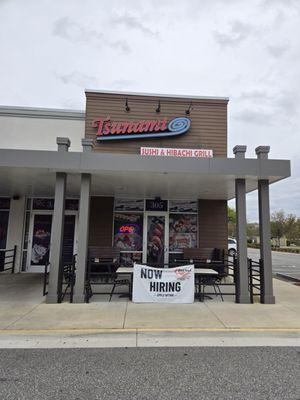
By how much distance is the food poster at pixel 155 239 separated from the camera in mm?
11259

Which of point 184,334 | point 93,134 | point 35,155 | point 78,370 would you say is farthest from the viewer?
point 93,134

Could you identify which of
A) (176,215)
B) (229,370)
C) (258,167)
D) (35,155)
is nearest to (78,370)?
(229,370)

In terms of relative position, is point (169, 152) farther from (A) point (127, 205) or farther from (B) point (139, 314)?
(B) point (139, 314)

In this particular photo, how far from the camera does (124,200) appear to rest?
11430 mm

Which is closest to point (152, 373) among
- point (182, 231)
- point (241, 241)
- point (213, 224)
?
point (241, 241)

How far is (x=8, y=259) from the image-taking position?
11.4m

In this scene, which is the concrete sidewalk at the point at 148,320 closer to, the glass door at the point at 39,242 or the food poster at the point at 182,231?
the glass door at the point at 39,242

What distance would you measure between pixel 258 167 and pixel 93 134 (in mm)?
6431

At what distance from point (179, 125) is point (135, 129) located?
65.9 inches

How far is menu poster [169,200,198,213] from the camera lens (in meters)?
11.6

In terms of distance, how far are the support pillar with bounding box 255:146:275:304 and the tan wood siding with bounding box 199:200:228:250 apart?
3.79m

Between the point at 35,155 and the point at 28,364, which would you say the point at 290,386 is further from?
the point at 35,155

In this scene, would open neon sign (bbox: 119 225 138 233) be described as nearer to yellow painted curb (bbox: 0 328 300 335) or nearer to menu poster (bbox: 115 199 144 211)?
menu poster (bbox: 115 199 144 211)

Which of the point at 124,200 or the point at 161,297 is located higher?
the point at 124,200
